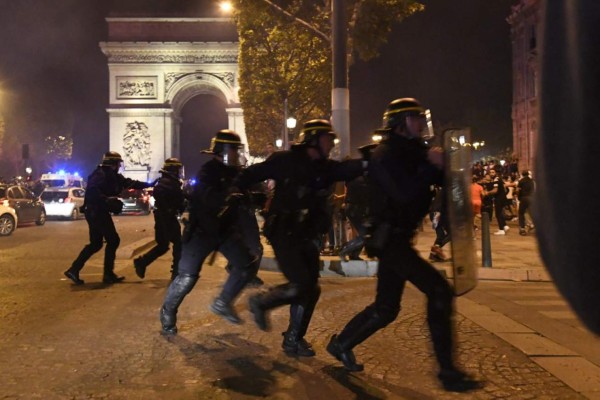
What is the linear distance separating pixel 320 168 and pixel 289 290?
0.90m

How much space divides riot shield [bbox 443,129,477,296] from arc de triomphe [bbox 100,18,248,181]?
44.3m

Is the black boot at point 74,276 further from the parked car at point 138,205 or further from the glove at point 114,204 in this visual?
the parked car at point 138,205

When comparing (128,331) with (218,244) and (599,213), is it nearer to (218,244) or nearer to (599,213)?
(218,244)

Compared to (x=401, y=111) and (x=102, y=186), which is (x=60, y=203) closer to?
(x=102, y=186)

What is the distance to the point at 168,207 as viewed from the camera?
7723 millimetres

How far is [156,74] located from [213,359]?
151ft

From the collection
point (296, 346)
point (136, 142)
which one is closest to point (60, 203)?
point (136, 142)

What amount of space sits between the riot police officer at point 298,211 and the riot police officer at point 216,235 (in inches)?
25.6

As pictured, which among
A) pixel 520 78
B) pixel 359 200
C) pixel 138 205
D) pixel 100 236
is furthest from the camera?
pixel 520 78

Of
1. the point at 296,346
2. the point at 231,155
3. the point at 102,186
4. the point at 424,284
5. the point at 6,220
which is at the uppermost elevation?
the point at 231,155

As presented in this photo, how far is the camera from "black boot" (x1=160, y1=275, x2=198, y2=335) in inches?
212

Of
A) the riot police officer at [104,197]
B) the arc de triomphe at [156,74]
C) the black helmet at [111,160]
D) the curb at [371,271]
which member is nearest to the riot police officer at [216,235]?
the riot police officer at [104,197]

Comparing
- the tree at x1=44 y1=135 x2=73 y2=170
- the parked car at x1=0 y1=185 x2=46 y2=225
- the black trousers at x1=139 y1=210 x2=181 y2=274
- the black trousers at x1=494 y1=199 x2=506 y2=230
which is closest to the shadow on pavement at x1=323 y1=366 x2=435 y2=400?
the black trousers at x1=139 y1=210 x2=181 y2=274

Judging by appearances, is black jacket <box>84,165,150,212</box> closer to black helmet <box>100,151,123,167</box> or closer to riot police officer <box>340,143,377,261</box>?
black helmet <box>100,151,123,167</box>
